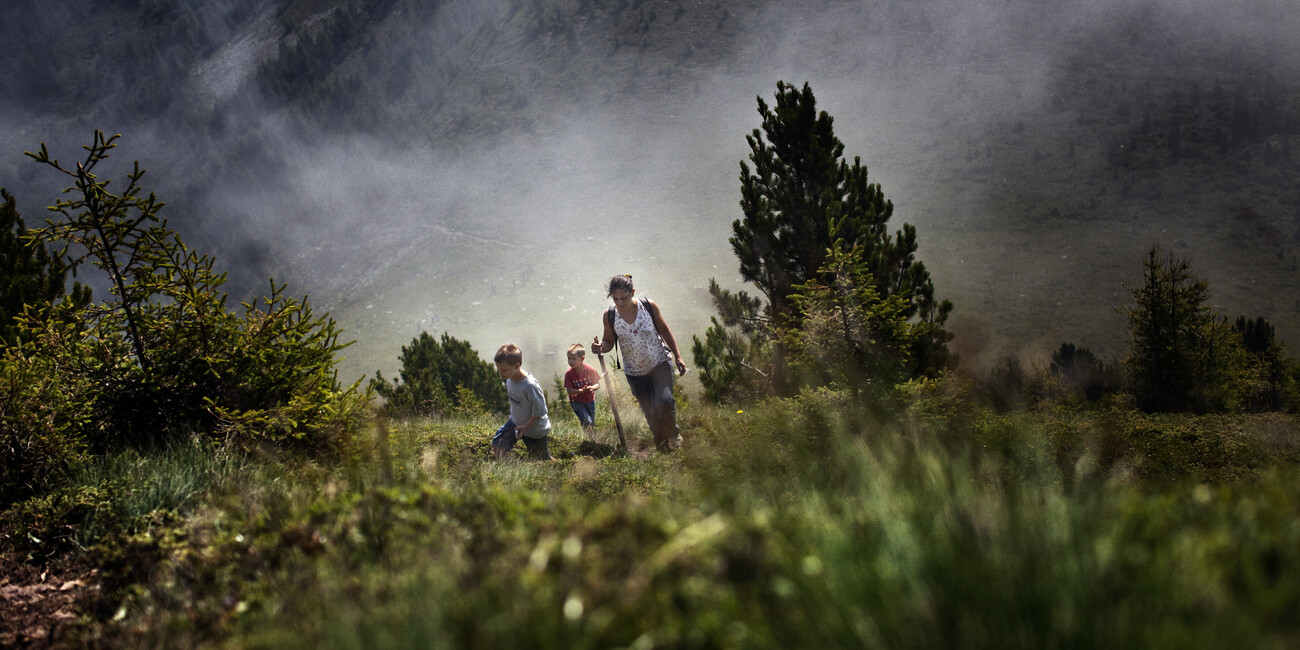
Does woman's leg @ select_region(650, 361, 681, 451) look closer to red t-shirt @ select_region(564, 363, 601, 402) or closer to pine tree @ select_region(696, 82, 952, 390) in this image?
red t-shirt @ select_region(564, 363, 601, 402)

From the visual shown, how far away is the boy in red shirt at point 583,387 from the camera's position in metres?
9.84

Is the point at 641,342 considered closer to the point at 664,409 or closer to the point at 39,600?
the point at 664,409

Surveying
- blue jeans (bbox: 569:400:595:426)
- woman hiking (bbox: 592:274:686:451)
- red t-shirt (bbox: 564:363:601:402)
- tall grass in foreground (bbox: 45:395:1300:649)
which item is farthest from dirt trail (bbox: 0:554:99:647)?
blue jeans (bbox: 569:400:595:426)

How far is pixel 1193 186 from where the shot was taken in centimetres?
7925

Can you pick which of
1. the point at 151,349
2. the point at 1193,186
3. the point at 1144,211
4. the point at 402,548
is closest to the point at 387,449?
the point at 151,349

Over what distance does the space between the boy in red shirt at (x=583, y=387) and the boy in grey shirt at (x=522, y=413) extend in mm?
1991

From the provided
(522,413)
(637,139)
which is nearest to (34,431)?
(522,413)

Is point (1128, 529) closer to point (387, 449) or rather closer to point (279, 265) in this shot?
point (387, 449)

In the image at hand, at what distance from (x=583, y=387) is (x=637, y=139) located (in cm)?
9659

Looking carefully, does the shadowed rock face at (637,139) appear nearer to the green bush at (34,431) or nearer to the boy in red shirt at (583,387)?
the boy in red shirt at (583,387)

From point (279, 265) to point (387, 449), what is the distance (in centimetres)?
10446

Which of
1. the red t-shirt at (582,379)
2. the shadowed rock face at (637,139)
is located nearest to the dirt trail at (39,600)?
the red t-shirt at (582,379)

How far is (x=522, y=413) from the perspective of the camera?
7.57m

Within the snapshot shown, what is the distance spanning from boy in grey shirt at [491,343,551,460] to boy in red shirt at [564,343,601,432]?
1.99 meters
